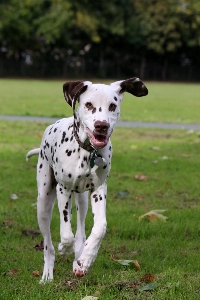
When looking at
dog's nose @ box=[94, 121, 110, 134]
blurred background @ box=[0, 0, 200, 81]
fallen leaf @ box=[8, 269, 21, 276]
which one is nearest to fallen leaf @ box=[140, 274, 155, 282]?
fallen leaf @ box=[8, 269, 21, 276]

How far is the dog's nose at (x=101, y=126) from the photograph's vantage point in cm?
397

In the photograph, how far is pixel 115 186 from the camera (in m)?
8.07

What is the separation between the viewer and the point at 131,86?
4531mm

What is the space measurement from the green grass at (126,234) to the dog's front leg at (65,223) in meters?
0.27

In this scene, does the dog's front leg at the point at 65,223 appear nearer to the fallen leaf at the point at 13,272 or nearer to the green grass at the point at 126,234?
the green grass at the point at 126,234

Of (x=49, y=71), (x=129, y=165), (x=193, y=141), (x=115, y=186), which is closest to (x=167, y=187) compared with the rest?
(x=115, y=186)

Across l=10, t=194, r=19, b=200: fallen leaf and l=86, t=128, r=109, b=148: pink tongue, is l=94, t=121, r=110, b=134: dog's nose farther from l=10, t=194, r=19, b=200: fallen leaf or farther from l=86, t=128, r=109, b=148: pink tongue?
l=10, t=194, r=19, b=200: fallen leaf

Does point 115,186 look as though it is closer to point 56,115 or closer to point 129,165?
point 129,165

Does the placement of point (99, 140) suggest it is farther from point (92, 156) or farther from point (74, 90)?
point (74, 90)

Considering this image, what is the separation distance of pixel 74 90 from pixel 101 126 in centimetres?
47

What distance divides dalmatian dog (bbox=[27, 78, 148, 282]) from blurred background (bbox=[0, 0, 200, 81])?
50.4 meters

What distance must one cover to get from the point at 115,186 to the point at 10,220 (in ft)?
7.08

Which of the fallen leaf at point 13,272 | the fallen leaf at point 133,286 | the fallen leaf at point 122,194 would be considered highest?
the fallen leaf at point 133,286

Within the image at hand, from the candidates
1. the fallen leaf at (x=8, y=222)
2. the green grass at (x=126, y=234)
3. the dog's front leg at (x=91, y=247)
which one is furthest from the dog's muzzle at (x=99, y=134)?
the fallen leaf at (x=8, y=222)
